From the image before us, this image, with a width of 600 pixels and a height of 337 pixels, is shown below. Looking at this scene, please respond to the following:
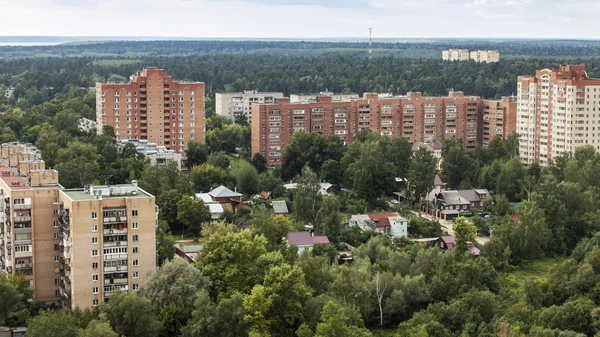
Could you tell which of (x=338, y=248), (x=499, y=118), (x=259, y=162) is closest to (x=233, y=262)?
(x=338, y=248)

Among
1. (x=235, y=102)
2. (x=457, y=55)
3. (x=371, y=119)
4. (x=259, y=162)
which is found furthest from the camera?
(x=457, y=55)

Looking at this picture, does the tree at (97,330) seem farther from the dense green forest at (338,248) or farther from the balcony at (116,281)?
the balcony at (116,281)

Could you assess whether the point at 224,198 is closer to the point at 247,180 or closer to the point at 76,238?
the point at 247,180

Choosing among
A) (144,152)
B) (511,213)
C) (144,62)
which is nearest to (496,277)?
(511,213)

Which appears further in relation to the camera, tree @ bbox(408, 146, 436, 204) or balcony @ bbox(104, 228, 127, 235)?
tree @ bbox(408, 146, 436, 204)

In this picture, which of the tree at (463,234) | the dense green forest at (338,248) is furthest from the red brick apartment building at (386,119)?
the tree at (463,234)

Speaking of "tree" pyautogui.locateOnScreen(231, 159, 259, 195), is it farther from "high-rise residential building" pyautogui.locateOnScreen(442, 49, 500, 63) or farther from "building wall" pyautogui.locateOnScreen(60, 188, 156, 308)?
"high-rise residential building" pyautogui.locateOnScreen(442, 49, 500, 63)

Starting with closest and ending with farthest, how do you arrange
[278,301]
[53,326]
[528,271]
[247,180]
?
[53,326]
[278,301]
[528,271]
[247,180]

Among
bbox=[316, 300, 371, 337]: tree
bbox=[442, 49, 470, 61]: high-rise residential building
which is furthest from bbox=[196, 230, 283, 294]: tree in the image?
bbox=[442, 49, 470, 61]: high-rise residential building
